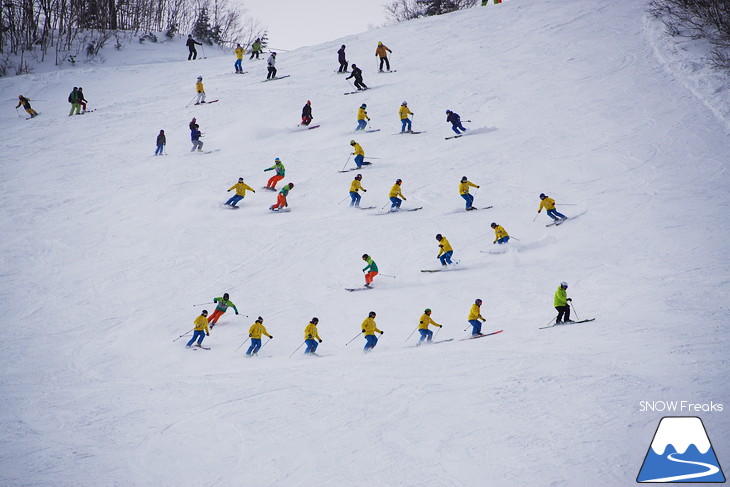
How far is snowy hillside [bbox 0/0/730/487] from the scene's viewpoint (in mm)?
7574

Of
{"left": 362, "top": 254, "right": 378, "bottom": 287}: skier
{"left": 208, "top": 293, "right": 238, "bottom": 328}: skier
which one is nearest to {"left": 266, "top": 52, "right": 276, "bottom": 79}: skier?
{"left": 362, "top": 254, "right": 378, "bottom": 287}: skier

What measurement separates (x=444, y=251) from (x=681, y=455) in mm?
8048

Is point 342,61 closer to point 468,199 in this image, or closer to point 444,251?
point 468,199

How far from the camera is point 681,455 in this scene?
648cm

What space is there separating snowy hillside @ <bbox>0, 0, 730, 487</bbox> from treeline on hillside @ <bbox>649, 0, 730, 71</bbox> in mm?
1539

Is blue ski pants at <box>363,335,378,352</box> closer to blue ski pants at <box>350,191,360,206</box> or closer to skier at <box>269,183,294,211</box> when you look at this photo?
blue ski pants at <box>350,191,360,206</box>

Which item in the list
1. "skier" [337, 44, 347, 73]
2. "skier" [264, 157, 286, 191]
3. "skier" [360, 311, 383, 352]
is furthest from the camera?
"skier" [337, 44, 347, 73]

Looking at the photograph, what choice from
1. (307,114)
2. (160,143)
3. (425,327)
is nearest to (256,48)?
(307,114)

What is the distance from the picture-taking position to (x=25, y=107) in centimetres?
2653

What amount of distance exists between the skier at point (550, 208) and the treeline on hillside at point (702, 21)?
1235 cm

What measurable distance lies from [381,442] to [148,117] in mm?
23577

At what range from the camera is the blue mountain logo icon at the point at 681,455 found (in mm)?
6039

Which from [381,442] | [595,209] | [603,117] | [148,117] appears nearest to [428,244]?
[595,209]

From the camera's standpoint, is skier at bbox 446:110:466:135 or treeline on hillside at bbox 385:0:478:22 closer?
skier at bbox 446:110:466:135
